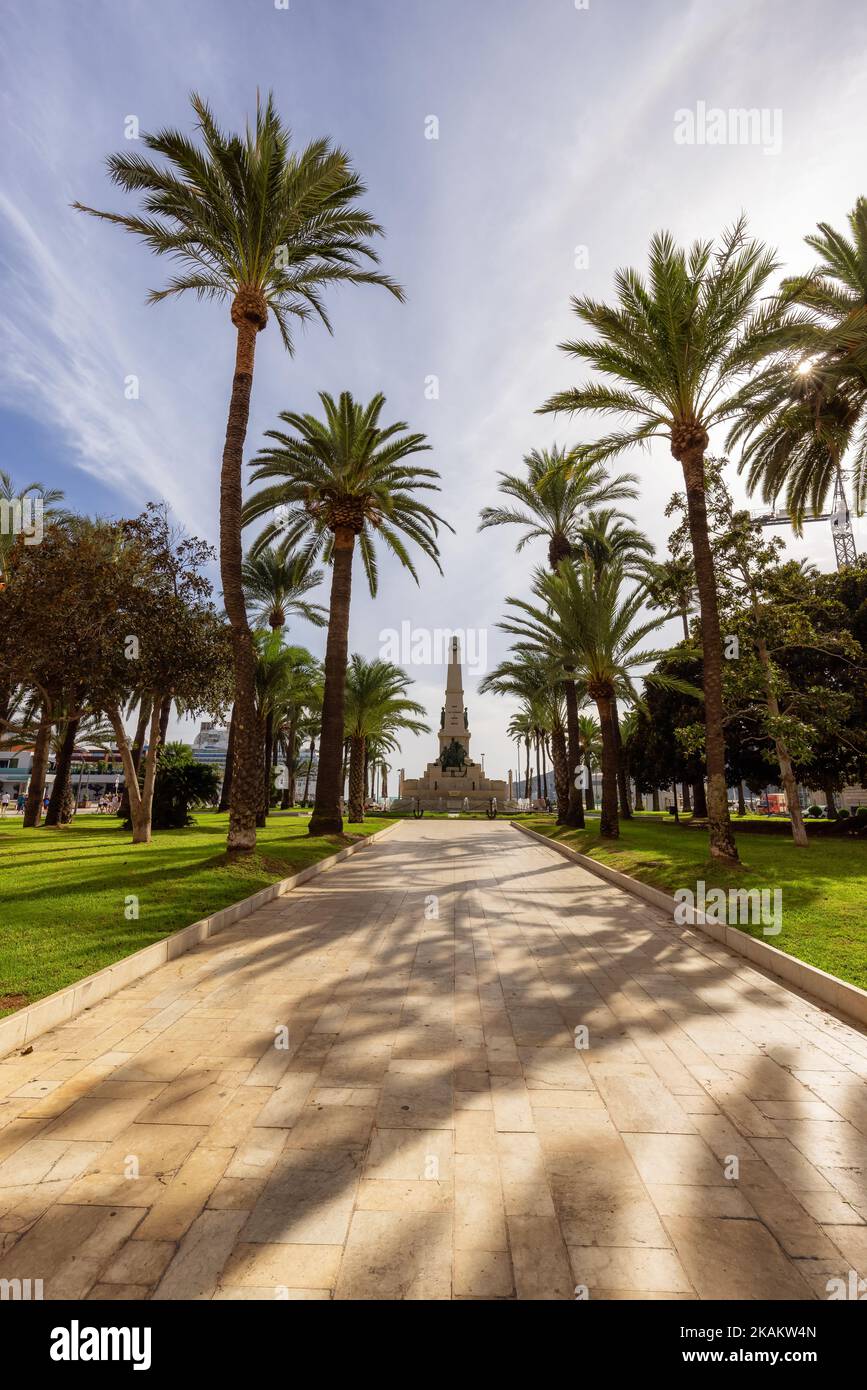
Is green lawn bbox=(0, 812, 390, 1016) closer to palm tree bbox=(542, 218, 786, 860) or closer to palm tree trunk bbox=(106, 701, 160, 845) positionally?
palm tree trunk bbox=(106, 701, 160, 845)

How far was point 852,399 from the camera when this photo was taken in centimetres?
1608

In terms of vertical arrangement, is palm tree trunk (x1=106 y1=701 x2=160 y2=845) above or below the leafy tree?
below

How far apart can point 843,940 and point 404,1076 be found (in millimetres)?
5314

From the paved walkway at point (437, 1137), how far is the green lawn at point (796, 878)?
0.83m

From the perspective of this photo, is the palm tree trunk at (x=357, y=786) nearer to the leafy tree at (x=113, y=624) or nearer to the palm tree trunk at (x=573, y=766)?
the palm tree trunk at (x=573, y=766)

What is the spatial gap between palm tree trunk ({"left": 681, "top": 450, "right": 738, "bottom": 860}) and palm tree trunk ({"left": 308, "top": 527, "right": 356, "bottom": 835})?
983 cm

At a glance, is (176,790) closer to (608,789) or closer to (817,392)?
(608,789)

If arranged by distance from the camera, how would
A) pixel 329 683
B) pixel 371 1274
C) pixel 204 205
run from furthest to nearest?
1. pixel 329 683
2. pixel 204 205
3. pixel 371 1274

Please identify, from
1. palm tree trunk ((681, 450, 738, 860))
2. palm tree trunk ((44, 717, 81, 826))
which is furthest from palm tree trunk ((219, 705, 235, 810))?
palm tree trunk ((681, 450, 738, 860))

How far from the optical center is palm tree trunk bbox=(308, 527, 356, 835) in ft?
59.3

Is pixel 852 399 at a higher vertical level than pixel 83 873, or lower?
higher

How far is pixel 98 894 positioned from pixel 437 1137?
713cm

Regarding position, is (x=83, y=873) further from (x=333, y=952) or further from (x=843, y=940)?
(x=843, y=940)
